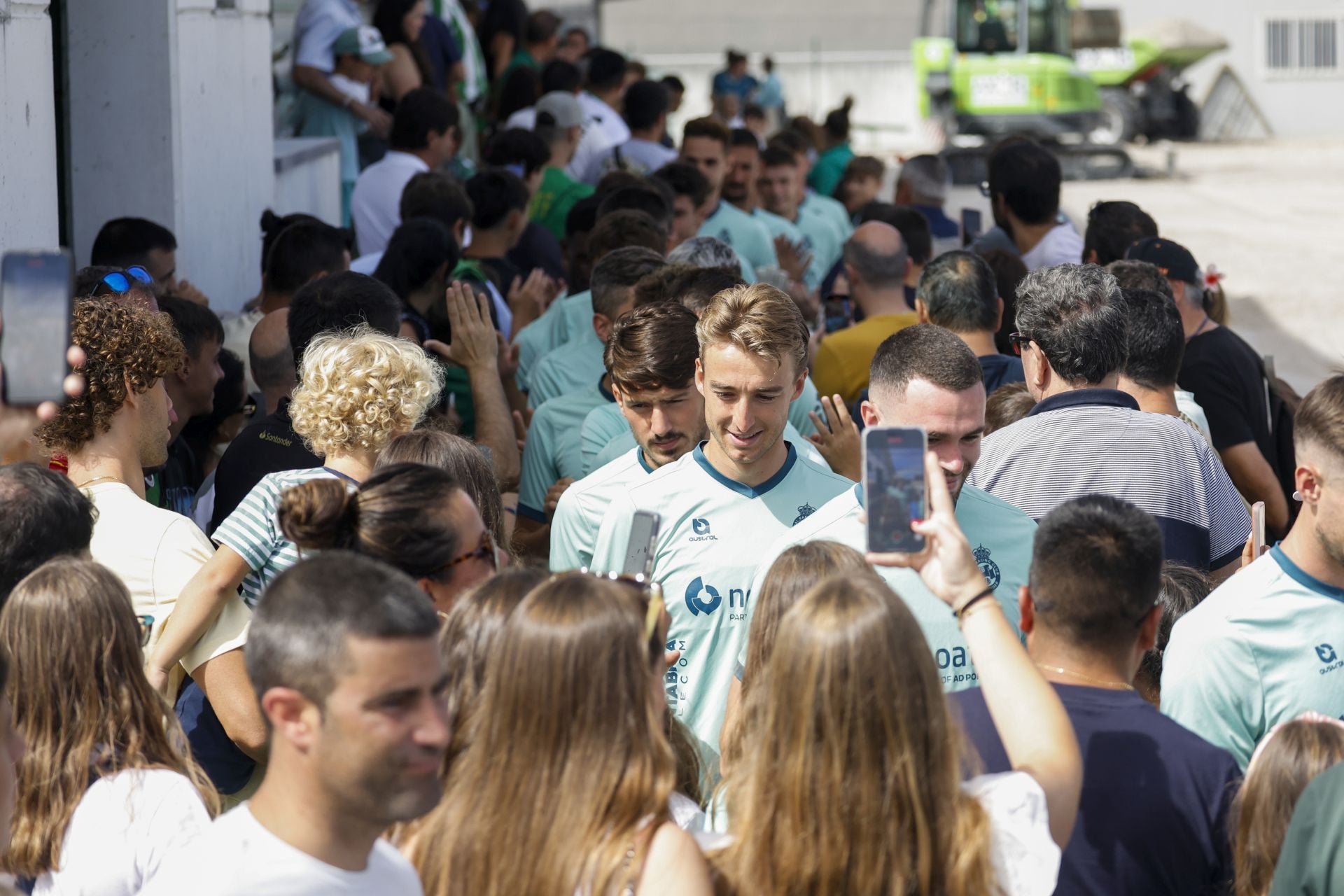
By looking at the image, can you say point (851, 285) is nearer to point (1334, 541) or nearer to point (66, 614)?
point (1334, 541)

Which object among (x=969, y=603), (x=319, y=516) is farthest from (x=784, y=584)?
(x=319, y=516)

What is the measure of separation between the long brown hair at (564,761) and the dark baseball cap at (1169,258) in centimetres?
430

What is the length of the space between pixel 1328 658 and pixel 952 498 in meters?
0.91

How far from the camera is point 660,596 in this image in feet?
8.80

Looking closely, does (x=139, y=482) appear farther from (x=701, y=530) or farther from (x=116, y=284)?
(x=701, y=530)

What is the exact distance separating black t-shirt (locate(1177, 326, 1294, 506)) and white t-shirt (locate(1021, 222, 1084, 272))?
74.3 inches

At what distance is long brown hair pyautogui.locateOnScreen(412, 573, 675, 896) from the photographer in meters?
2.40

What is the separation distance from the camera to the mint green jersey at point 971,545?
3.55 metres

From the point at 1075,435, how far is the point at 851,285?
2.80 meters

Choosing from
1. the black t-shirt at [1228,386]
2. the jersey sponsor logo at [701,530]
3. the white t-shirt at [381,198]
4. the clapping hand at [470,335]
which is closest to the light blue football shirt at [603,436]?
the clapping hand at [470,335]

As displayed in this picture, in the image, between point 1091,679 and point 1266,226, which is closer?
point 1091,679

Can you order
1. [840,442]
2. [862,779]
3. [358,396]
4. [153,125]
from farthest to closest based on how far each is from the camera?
[153,125] < [840,442] < [358,396] < [862,779]

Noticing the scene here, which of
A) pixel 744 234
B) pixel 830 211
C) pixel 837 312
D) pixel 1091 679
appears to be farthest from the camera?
pixel 830 211

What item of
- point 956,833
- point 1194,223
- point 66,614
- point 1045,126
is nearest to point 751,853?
point 956,833
